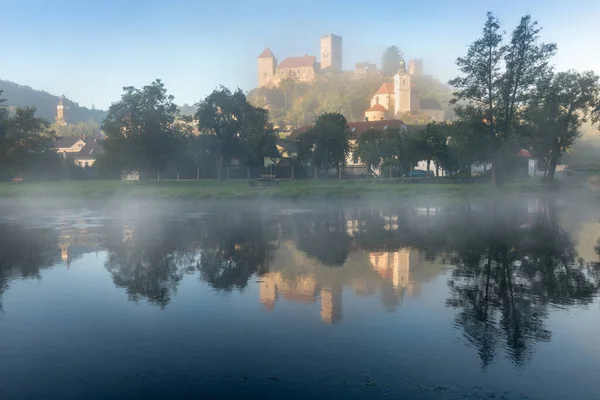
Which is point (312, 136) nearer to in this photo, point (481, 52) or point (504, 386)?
point (481, 52)

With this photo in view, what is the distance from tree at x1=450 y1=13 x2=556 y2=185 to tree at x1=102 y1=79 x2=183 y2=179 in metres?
33.3

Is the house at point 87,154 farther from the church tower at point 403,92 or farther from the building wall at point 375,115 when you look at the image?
the church tower at point 403,92

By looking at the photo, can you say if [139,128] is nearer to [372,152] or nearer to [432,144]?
[372,152]

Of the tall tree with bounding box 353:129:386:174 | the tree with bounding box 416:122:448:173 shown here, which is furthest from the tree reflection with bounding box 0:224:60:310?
the tall tree with bounding box 353:129:386:174

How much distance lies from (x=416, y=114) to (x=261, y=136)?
122321 mm

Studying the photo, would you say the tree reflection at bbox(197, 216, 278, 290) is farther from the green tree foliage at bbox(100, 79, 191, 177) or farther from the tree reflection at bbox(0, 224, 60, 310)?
the green tree foliage at bbox(100, 79, 191, 177)

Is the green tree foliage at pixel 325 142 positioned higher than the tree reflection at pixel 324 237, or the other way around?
the green tree foliage at pixel 325 142

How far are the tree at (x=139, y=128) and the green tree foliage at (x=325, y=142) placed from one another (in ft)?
59.5

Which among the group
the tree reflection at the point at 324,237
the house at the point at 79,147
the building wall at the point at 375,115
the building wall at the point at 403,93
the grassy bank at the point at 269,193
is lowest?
the tree reflection at the point at 324,237

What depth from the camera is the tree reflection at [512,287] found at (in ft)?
32.7

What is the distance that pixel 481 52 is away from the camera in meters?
59.7

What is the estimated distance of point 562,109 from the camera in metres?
67.8

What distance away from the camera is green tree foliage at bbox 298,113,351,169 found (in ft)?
244

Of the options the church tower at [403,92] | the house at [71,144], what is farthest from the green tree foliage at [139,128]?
the church tower at [403,92]
